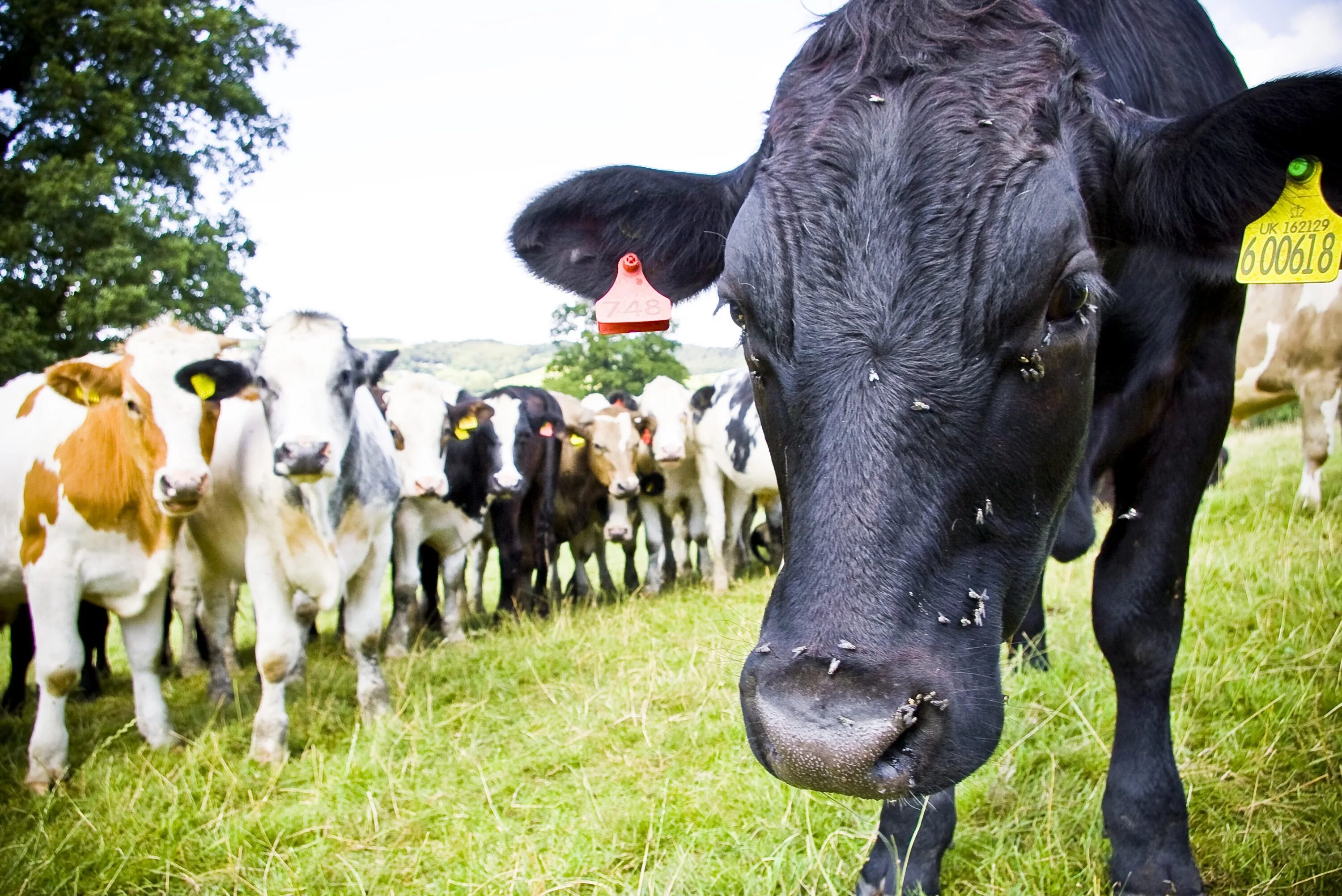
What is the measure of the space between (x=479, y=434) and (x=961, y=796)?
19.5ft

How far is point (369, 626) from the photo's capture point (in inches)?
195

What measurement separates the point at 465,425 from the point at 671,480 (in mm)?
3611

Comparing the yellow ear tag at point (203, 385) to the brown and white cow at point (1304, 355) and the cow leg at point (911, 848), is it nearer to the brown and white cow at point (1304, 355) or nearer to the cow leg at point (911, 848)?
the cow leg at point (911, 848)

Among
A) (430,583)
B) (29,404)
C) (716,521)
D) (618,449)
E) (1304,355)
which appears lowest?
(430,583)

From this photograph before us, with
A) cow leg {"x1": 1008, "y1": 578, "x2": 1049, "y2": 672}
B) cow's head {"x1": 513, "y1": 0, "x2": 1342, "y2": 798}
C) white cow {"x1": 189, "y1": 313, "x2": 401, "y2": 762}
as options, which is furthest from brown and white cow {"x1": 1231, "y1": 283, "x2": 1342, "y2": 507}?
white cow {"x1": 189, "y1": 313, "x2": 401, "y2": 762}

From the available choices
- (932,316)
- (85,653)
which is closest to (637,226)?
(932,316)

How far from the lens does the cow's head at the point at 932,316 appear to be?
1.42 meters

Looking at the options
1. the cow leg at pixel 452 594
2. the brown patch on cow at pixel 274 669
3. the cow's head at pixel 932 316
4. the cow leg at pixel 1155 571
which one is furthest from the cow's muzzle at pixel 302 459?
the cow leg at pixel 1155 571

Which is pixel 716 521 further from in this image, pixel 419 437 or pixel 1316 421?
pixel 1316 421

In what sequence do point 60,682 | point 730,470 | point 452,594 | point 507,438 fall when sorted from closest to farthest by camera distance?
point 60,682 → point 452,594 → point 507,438 → point 730,470

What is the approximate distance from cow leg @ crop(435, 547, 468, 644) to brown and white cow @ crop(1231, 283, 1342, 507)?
6514 mm

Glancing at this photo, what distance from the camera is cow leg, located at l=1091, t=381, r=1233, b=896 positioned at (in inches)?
96.5

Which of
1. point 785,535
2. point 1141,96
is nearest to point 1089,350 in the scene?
point 785,535

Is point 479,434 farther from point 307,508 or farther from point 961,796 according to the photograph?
point 961,796
